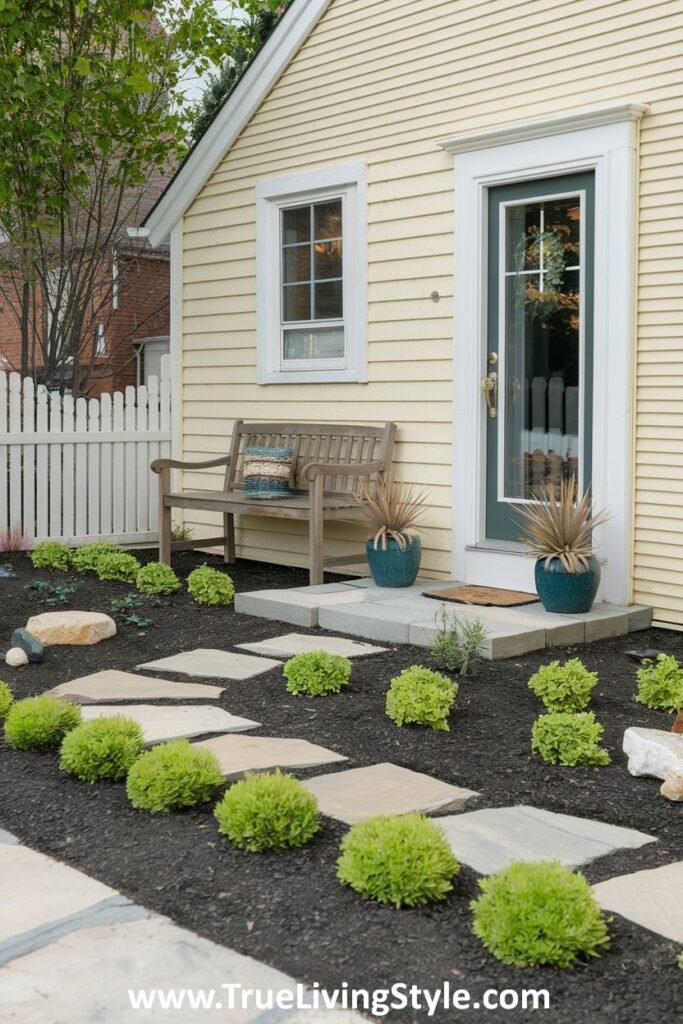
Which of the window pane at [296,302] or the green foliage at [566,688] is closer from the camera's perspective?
the green foliage at [566,688]

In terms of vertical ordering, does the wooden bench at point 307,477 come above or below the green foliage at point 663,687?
above

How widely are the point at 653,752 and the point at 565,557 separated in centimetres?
245

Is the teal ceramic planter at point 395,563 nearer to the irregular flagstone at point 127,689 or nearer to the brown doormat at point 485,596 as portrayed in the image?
the brown doormat at point 485,596

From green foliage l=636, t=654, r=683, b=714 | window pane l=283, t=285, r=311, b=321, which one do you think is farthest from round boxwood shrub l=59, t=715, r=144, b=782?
window pane l=283, t=285, r=311, b=321

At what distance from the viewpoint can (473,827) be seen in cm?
334

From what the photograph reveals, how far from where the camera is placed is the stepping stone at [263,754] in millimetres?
3781

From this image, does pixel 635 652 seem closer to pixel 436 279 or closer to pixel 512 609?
pixel 512 609

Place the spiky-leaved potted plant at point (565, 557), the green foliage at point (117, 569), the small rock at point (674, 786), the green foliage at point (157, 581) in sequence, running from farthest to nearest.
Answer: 1. the green foliage at point (117, 569)
2. the green foliage at point (157, 581)
3. the spiky-leaved potted plant at point (565, 557)
4. the small rock at point (674, 786)

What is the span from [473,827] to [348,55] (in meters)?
6.49

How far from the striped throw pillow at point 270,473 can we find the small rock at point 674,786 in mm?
4926

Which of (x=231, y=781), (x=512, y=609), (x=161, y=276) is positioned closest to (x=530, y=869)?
(x=231, y=781)

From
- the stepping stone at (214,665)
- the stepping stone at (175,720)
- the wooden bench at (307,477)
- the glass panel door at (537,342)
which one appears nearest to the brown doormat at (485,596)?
the glass panel door at (537,342)

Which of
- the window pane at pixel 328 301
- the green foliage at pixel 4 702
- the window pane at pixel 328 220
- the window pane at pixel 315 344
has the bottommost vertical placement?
the green foliage at pixel 4 702

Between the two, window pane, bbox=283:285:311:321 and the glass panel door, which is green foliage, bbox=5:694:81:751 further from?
window pane, bbox=283:285:311:321
